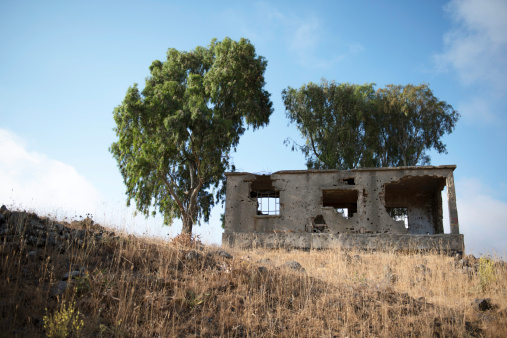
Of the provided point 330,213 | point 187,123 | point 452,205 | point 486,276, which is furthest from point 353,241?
point 187,123

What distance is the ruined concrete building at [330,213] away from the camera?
1855 centimetres

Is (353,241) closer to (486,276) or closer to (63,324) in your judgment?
(486,276)

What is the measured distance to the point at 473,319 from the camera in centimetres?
872

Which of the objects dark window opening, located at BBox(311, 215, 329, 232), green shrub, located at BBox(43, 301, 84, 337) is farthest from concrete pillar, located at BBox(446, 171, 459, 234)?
green shrub, located at BBox(43, 301, 84, 337)

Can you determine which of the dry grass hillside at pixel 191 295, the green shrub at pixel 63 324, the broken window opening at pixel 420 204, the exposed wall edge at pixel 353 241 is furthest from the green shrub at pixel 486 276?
the broken window opening at pixel 420 204

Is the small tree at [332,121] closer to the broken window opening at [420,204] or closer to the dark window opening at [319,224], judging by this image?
the broken window opening at [420,204]

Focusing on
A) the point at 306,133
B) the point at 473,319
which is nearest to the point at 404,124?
the point at 306,133

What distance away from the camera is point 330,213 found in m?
20.1

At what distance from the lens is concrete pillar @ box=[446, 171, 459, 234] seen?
18.5m

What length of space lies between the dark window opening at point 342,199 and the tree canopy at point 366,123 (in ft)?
11.6

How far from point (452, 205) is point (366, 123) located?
11856mm

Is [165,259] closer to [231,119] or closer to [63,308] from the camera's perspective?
[63,308]

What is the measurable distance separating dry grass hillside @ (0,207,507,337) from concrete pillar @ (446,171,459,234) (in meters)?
7.58

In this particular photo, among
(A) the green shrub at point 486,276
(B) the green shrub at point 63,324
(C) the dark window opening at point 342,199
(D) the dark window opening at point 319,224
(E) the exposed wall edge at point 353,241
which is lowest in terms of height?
(B) the green shrub at point 63,324
